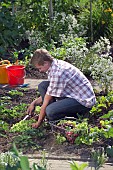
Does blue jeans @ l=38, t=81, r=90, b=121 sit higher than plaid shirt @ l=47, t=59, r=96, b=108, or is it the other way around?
plaid shirt @ l=47, t=59, r=96, b=108

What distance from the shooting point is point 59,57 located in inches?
359

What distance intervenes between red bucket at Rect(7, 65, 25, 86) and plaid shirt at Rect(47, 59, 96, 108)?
2232 millimetres

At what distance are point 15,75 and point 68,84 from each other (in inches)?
92.2

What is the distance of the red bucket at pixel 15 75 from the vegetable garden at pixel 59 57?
0.19 metres

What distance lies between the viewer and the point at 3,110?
6480 mm

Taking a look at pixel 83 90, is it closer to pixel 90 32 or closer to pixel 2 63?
pixel 2 63

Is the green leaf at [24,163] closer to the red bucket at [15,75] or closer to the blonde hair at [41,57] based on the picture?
the blonde hair at [41,57]

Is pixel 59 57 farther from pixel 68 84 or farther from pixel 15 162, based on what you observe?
pixel 15 162

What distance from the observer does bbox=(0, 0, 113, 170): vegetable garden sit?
5.26 meters

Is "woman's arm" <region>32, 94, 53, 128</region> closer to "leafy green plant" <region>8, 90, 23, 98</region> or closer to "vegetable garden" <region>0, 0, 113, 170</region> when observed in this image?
"vegetable garden" <region>0, 0, 113, 170</region>

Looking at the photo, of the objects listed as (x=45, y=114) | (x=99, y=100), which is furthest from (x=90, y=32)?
(x=45, y=114)

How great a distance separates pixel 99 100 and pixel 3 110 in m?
1.19

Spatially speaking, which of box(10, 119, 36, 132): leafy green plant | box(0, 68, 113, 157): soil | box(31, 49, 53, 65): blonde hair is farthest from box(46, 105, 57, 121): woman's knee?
box(31, 49, 53, 65): blonde hair

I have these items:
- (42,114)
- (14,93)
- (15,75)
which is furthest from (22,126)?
(15,75)
